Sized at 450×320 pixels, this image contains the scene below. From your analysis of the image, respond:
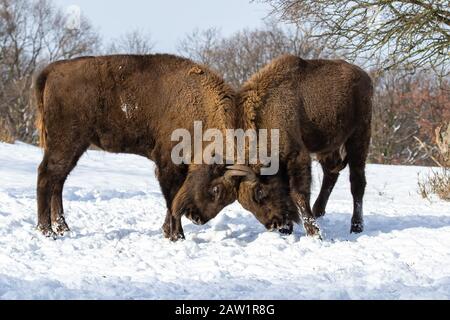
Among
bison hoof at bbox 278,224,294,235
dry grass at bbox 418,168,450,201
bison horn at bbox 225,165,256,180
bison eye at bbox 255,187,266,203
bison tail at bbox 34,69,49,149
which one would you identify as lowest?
bison hoof at bbox 278,224,294,235

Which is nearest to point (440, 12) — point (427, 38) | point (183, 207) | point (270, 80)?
point (427, 38)

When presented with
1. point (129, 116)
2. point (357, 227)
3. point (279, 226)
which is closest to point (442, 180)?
point (357, 227)

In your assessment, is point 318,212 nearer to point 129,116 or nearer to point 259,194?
point 259,194

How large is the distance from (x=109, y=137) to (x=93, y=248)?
145 cm

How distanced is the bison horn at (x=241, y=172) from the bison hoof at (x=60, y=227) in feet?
6.95

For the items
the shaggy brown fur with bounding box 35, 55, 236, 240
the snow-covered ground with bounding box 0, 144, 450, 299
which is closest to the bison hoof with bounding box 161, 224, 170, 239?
the shaggy brown fur with bounding box 35, 55, 236, 240

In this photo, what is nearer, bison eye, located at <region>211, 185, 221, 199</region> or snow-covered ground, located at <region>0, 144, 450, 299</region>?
snow-covered ground, located at <region>0, 144, 450, 299</region>

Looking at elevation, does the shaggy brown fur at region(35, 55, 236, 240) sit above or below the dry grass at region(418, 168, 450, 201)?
above

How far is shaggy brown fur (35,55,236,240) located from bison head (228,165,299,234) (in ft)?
0.60

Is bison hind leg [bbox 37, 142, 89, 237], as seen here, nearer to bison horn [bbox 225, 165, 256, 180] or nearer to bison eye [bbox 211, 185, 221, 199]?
bison eye [bbox 211, 185, 221, 199]

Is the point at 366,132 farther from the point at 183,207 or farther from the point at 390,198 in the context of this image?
the point at 390,198

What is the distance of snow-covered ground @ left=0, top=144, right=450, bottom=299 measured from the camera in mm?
4613
